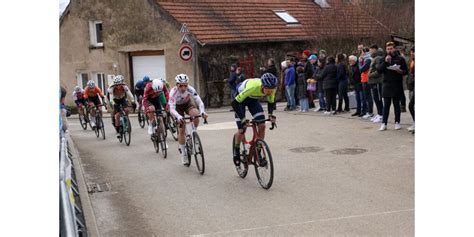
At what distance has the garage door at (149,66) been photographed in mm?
28953

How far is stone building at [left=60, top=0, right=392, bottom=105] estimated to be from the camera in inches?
1071

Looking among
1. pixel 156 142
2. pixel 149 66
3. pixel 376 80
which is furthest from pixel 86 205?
pixel 149 66

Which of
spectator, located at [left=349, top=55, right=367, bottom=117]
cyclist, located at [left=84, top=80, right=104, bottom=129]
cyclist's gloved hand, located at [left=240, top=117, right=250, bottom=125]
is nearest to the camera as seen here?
cyclist's gloved hand, located at [left=240, top=117, right=250, bottom=125]

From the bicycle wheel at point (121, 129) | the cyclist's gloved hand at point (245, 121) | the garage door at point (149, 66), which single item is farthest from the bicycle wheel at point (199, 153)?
the garage door at point (149, 66)

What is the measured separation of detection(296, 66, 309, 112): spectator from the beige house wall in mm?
8866

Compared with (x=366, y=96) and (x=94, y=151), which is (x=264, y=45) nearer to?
(x=366, y=96)

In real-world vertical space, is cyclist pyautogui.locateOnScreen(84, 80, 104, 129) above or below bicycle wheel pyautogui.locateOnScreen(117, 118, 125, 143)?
above

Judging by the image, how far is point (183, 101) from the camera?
11.1 m

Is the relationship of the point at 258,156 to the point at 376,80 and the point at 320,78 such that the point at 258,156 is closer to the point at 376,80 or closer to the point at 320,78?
the point at 376,80

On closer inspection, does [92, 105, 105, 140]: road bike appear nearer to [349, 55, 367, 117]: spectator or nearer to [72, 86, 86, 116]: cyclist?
[72, 86, 86, 116]: cyclist

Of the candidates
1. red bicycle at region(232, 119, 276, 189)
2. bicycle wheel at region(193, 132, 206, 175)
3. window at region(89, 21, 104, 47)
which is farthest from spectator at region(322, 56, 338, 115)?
window at region(89, 21, 104, 47)

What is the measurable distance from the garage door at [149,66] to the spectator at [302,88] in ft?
34.3

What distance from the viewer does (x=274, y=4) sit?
3131cm
